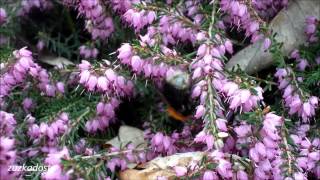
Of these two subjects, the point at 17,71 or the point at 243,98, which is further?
the point at 17,71

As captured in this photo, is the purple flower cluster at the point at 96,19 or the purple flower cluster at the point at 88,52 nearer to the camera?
the purple flower cluster at the point at 96,19

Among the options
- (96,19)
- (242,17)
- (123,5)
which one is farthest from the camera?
(96,19)

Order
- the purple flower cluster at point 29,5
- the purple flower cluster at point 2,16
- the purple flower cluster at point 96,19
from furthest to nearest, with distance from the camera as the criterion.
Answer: the purple flower cluster at point 29,5 < the purple flower cluster at point 2,16 < the purple flower cluster at point 96,19

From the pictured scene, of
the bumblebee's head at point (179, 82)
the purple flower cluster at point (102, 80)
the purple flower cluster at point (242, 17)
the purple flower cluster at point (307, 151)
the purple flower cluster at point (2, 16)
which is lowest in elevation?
the purple flower cluster at point (307, 151)

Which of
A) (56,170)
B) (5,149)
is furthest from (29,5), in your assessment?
(5,149)

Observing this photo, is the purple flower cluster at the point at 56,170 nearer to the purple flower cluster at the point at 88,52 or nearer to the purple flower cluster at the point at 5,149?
the purple flower cluster at the point at 5,149

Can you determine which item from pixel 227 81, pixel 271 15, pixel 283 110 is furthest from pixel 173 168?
pixel 271 15

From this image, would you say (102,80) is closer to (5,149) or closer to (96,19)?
(96,19)

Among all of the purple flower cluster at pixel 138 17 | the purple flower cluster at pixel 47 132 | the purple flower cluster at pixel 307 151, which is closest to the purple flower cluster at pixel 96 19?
the purple flower cluster at pixel 138 17
